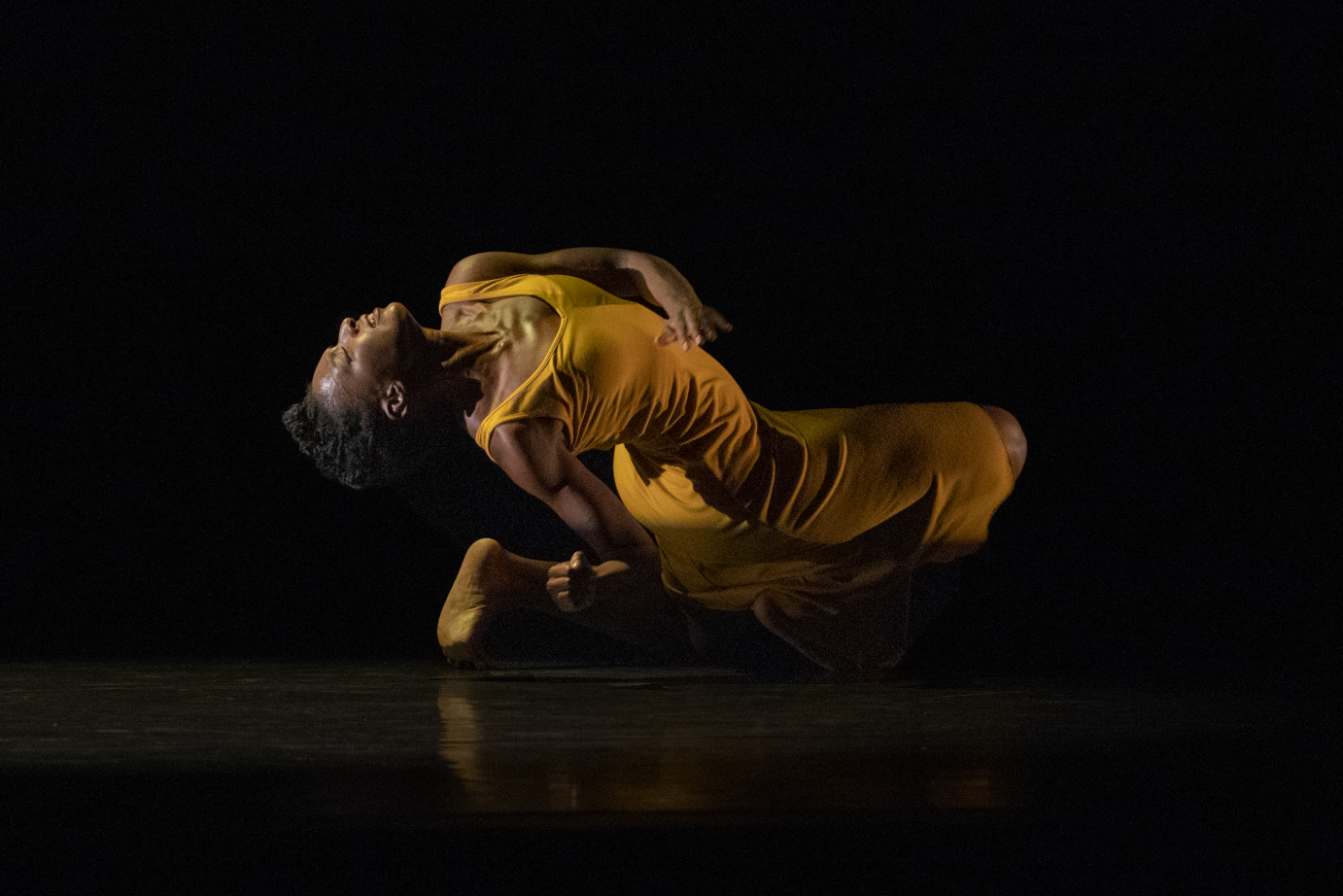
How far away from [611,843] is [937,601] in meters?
1.67

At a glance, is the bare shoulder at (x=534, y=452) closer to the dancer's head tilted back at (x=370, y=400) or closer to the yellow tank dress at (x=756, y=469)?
the yellow tank dress at (x=756, y=469)

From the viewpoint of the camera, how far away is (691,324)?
2637 mm

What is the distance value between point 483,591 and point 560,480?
375 millimetres

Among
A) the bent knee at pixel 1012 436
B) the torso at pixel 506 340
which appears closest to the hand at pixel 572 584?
the torso at pixel 506 340

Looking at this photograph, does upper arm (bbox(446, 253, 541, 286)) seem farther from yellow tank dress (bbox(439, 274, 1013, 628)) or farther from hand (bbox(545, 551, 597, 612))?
hand (bbox(545, 551, 597, 612))

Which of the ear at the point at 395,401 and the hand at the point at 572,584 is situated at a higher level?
the ear at the point at 395,401

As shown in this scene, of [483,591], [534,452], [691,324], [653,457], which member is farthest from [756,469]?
[483,591]

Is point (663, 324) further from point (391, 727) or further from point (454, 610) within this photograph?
point (391, 727)

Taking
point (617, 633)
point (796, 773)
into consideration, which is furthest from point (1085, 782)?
point (617, 633)

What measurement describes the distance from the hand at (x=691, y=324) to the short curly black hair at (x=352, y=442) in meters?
0.49

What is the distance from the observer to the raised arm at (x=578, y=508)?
254 centimetres

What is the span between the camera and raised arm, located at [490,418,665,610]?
8.35ft

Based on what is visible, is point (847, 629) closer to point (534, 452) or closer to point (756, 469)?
point (756, 469)

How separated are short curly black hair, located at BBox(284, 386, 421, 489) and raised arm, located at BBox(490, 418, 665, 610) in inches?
10.6
